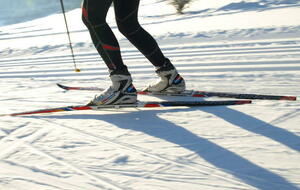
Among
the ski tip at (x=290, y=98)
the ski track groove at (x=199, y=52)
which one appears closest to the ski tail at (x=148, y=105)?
the ski tip at (x=290, y=98)

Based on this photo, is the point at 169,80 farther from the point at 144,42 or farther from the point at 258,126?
the point at 258,126

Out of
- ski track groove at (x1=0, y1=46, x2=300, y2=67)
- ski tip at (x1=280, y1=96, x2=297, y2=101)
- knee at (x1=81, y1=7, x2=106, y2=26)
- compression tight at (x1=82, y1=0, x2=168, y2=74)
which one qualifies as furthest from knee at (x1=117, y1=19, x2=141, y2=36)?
ski track groove at (x1=0, y1=46, x2=300, y2=67)

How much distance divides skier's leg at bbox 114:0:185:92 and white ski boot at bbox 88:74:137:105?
0.78 feet

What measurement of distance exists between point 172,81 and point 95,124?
2.22ft

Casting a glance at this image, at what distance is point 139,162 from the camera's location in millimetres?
1493

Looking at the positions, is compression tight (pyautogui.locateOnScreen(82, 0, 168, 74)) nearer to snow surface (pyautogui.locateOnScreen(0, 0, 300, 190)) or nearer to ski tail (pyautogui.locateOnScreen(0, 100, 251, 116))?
ski tail (pyautogui.locateOnScreen(0, 100, 251, 116))

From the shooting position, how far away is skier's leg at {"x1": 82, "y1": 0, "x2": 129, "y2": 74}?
210 cm

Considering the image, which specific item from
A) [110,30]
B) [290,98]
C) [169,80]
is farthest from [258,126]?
[110,30]

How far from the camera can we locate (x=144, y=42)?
92.0 inches

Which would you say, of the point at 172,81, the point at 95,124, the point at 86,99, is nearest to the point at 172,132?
the point at 95,124

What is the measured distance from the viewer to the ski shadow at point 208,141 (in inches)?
50.1

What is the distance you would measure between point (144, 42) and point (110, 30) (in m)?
0.24

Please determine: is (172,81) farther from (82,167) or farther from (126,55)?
(126,55)

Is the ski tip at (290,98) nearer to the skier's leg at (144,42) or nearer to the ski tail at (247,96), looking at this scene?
the ski tail at (247,96)
